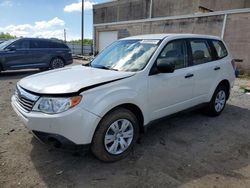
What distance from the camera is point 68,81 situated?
9.79 feet

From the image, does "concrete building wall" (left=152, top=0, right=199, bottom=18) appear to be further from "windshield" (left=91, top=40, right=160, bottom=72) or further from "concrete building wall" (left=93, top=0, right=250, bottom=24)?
"windshield" (left=91, top=40, right=160, bottom=72)

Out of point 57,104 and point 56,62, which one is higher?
point 57,104

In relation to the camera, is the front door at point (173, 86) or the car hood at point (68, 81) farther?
the front door at point (173, 86)

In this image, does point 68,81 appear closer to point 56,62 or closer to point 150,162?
point 150,162

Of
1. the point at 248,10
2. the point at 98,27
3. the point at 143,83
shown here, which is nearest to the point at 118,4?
the point at 98,27

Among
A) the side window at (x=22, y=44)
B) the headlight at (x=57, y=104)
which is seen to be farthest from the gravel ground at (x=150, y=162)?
the side window at (x=22, y=44)

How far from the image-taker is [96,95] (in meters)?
2.78

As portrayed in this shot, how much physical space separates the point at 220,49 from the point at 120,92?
308 cm

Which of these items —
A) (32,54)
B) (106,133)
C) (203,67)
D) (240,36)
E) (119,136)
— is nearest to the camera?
(106,133)

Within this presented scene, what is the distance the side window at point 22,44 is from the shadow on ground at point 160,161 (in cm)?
805

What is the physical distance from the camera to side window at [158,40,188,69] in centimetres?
376

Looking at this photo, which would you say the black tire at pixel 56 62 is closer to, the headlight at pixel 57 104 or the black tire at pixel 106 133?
the black tire at pixel 106 133

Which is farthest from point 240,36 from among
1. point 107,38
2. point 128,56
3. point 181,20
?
point 107,38

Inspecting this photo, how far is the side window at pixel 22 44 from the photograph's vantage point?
34.3ft
